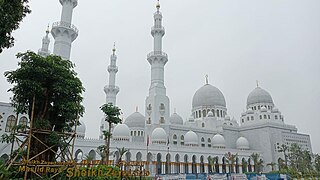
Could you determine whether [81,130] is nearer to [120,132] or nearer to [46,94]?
[120,132]

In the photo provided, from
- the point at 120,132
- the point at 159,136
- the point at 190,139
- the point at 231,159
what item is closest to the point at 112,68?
the point at 120,132

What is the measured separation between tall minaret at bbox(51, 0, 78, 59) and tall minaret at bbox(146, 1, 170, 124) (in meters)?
12.5

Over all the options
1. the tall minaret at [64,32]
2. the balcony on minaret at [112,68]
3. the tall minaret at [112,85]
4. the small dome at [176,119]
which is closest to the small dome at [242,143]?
the small dome at [176,119]

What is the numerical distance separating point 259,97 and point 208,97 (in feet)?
35.5

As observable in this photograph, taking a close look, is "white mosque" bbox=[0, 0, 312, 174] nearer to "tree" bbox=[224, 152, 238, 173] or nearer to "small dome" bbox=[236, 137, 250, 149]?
"small dome" bbox=[236, 137, 250, 149]

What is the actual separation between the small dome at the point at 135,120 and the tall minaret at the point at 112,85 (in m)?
4.39

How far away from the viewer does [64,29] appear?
29469 mm

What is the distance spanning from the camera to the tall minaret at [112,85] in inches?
1656

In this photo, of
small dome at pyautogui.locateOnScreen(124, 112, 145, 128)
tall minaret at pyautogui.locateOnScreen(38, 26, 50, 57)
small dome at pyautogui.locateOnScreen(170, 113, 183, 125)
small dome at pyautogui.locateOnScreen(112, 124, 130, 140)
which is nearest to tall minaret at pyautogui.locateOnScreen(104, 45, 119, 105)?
small dome at pyautogui.locateOnScreen(124, 112, 145, 128)

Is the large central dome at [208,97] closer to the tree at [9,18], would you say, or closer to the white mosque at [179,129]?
the white mosque at [179,129]

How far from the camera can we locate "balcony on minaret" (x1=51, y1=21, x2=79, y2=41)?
1157 inches

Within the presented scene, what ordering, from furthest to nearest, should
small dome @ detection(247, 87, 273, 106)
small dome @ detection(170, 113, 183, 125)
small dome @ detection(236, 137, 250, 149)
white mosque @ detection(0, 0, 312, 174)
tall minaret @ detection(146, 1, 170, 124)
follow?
small dome @ detection(247, 87, 273, 106) < small dome @ detection(170, 113, 183, 125) < small dome @ detection(236, 137, 250, 149) < tall minaret @ detection(146, 1, 170, 124) < white mosque @ detection(0, 0, 312, 174)

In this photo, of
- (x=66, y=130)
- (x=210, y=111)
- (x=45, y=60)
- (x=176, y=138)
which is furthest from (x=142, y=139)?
(x=45, y=60)

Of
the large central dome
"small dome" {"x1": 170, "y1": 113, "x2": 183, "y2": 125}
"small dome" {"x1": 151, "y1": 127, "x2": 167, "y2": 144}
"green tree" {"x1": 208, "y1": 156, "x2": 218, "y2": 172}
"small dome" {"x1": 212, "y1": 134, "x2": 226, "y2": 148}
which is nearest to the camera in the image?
"small dome" {"x1": 151, "y1": 127, "x2": 167, "y2": 144}
